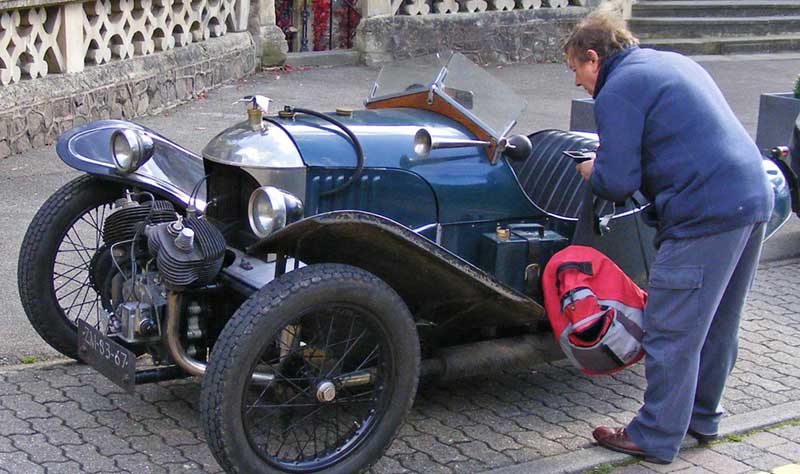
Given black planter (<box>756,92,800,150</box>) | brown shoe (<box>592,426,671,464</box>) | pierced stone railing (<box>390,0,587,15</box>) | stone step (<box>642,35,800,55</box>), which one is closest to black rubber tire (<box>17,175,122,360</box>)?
brown shoe (<box>592,426,671,464</box>)

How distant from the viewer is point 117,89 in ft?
30.6

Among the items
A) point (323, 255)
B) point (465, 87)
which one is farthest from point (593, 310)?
point (465, 87)

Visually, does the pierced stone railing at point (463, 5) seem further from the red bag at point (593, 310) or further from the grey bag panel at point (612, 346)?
the grey bag panel at point (612, 346)

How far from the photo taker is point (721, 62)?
46.1 ft

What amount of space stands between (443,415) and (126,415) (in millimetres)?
1312

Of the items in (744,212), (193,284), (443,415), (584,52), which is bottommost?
(443,415)

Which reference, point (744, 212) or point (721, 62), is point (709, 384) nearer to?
point (744, 212)

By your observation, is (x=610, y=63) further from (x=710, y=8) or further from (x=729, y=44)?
(x=710, y=8)

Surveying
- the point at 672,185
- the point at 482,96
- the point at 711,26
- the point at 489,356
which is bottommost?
the point at 489,356

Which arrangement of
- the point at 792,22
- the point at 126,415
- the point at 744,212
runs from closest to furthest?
the point at 744,212 → the point at 126,415 → the point at 792,22

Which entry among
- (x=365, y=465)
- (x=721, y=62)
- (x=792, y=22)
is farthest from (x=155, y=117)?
(x=792, y=22)

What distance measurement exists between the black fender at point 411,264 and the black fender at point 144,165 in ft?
2.73

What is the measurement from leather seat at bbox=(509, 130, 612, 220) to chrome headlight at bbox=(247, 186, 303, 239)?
137 centimetres

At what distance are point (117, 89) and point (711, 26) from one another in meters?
8.49
